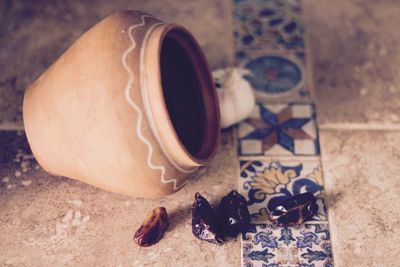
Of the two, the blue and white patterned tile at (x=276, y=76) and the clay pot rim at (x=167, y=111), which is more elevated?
the clay pot rim at (x=167, y=111)

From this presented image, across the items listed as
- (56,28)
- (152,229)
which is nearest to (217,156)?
(152,229)

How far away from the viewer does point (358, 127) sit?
135cm

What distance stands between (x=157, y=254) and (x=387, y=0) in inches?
39.7

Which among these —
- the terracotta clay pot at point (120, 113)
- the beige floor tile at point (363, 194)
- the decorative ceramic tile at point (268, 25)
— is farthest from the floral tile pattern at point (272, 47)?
the terracotta clay pot at point (120, 113)

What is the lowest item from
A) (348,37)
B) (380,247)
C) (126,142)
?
(380,247)

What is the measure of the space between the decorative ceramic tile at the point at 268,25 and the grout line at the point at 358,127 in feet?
0.82

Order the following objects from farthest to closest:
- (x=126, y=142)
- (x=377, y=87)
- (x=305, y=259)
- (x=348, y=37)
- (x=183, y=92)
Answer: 1. (x=348, y=37)
2. (x=377, y=87)
3. (x=183, y=92)
4. (x=305, y=259)
5. (x=126, y=142)

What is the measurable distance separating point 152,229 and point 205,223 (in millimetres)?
109

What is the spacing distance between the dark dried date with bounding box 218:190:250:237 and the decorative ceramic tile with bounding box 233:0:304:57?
50 centimetres

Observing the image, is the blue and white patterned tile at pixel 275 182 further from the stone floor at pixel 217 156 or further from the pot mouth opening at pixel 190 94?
the pot mouth opening at pixel 190 94

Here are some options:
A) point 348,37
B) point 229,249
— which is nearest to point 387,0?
point 348,37

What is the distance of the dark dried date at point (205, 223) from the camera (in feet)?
3.71

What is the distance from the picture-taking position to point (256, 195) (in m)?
1.23

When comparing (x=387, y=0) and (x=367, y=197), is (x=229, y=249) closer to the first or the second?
(x=367, y=197)
